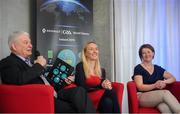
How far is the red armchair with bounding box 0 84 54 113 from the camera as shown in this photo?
2531mm

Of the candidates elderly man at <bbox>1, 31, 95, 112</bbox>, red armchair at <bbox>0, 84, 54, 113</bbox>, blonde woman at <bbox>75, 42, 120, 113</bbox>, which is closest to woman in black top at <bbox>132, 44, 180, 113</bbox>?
blonde woman at <bbox>75, 42, 120, 113</bbox>

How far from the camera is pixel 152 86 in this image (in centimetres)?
348

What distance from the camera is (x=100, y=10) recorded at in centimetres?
456

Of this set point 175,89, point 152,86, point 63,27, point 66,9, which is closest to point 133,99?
point 152,86

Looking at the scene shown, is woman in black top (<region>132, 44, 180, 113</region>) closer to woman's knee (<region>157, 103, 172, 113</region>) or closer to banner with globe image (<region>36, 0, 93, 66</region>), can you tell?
woman's knee (<region>157, 103, 172, 113</region>)

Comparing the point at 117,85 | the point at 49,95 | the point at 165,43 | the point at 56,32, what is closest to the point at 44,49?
the point at 56,32

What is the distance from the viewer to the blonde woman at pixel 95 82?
10.1 feet

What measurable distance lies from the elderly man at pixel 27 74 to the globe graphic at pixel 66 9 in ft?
3.71

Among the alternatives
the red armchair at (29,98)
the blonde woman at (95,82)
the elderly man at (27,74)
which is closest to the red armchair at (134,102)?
the blonde woman at (95,82)

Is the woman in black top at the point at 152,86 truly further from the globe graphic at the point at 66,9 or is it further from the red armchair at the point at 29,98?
the red armchair at the point at 29,98

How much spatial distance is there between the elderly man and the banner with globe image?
38.2 inches

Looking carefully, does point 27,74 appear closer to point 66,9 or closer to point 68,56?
point 68,56

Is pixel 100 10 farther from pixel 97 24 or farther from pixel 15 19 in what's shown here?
pixel 15 19

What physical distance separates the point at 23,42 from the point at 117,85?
1186 mm
